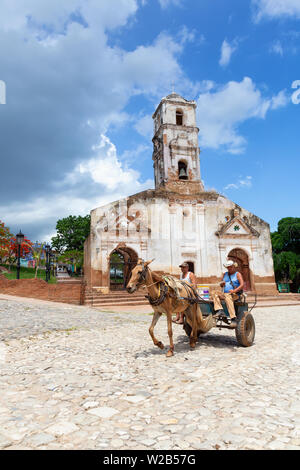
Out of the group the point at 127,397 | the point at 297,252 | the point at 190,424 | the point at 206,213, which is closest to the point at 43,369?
the point at 127,397

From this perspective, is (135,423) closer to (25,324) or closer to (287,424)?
(287,424)

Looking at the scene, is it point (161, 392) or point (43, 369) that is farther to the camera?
point (43, 369)

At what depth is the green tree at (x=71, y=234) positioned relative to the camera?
43000 mm

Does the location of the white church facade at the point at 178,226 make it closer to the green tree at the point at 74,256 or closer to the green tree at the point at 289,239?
the green tree at the point at 289,239

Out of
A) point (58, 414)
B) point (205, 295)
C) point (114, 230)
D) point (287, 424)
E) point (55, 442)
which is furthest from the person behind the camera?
point (114, 230)

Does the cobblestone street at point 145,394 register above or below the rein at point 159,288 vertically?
below

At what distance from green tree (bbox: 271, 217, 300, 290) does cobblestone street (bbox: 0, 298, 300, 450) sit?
2269 centimetres

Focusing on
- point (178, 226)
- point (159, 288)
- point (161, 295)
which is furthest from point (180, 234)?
point (161, 295)

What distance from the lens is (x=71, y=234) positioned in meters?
43.2

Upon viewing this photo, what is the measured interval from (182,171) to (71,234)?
24.4 meters

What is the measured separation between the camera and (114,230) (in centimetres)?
2002

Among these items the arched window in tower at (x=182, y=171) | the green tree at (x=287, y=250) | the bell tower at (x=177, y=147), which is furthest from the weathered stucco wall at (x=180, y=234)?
the green tree at (x=287, y=250)

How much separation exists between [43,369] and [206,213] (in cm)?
1909

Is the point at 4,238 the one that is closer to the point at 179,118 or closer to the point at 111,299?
the point at 111,299
